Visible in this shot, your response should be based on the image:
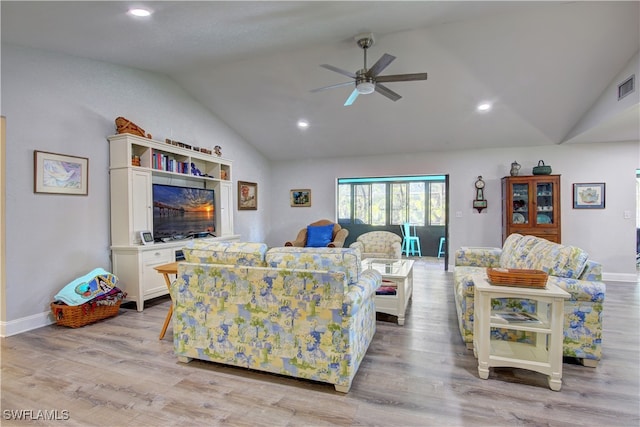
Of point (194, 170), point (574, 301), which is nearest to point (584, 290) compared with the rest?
point (574, 301)

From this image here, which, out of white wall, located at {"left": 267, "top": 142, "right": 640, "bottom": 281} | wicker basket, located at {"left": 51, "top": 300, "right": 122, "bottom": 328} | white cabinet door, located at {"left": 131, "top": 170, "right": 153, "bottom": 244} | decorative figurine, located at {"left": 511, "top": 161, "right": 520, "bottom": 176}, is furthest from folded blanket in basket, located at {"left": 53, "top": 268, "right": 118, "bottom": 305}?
decorative figurine, located at {"left": 511, "top": 161, "right": 520, "bottom": 176}

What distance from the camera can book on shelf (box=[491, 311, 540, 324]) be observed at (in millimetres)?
2184

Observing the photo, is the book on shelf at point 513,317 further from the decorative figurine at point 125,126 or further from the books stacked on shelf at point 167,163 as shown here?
the decorative figurine at point 125,126

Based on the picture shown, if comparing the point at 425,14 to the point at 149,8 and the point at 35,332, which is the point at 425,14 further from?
the point at 35,332

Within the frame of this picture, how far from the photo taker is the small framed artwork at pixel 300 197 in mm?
7070

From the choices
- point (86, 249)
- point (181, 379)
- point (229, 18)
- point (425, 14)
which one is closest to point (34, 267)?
point (86, 249)

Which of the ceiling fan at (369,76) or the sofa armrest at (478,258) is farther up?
the ceiling fan at (369,76)

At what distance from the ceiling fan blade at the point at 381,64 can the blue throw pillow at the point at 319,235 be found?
344 cm

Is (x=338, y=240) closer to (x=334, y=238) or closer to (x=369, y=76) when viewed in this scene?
(x=334, y=238)

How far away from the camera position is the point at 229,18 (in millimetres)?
2785

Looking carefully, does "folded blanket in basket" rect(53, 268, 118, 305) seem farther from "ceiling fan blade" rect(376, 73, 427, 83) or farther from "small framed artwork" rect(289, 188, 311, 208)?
"small framed artwork" rect(289, 188, 311, 208)

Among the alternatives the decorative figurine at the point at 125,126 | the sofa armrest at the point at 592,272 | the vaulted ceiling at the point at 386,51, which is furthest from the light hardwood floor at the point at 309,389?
the vaulted ceiling at the point at 386,51

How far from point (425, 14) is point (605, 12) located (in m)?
1.88

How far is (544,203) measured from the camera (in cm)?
521
